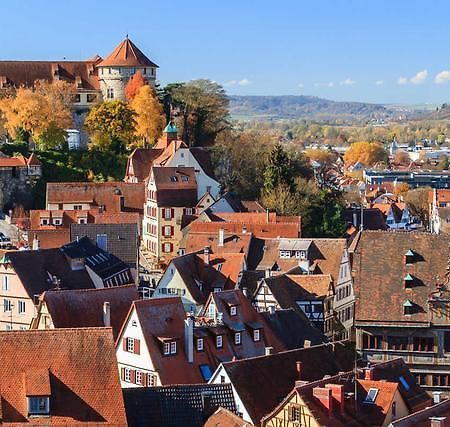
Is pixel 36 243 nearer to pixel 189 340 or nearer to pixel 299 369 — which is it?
pixel 189 340

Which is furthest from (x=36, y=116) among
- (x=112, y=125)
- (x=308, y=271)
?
(x=308, y=271)

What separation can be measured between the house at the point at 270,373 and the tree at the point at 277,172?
41166mm

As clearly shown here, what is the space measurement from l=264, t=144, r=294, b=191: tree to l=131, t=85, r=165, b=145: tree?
592 inches

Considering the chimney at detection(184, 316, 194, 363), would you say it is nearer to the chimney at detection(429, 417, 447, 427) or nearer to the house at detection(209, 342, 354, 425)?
the house at detection(209, 342, 354, 425)

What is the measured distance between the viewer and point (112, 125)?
95.4 metres

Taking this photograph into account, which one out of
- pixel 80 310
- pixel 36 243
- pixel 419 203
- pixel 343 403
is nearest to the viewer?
pixel 343 403

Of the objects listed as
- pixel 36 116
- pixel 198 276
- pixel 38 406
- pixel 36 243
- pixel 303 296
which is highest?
pixel 36 116

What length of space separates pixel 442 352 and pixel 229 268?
15209 millimetres

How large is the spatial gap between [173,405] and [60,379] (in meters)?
4.10

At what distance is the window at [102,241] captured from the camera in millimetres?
68438

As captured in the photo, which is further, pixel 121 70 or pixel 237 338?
pixel 121 70

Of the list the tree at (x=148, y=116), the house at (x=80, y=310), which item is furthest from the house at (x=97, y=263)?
the tree at (x=148, y=116)

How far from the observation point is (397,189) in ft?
543

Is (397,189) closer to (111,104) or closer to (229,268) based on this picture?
(111,104)
